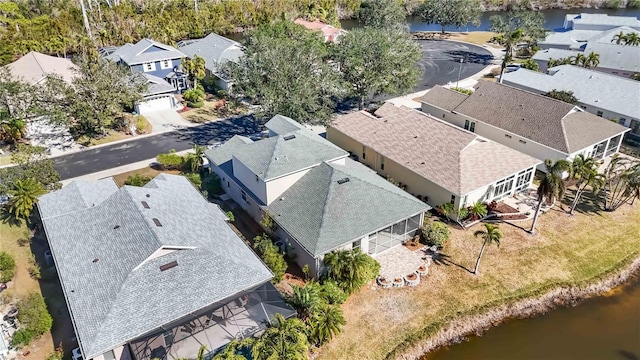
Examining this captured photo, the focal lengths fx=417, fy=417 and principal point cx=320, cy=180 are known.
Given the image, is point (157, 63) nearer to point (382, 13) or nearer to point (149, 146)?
point (149, 146)

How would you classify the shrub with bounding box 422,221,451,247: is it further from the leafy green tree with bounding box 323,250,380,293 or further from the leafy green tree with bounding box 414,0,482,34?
the leafy green tree with bounding box 414,0,482,34

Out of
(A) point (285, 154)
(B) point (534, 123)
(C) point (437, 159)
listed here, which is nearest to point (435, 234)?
(C) point (437, 159)

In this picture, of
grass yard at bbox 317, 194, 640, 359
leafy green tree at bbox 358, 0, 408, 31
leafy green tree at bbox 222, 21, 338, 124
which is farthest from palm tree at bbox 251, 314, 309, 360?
leafy green tree at bbox 358, 0, 408, 31

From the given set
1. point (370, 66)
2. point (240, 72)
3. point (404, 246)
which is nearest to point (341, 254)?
point (404, 246)

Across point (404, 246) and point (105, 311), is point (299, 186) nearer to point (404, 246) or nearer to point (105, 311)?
point (404, 246)

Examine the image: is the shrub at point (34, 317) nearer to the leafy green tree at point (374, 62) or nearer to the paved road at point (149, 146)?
the paved road at point (149, 146)

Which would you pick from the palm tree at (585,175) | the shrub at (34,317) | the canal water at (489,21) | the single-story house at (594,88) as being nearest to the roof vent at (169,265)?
the shrub at (34,317)
